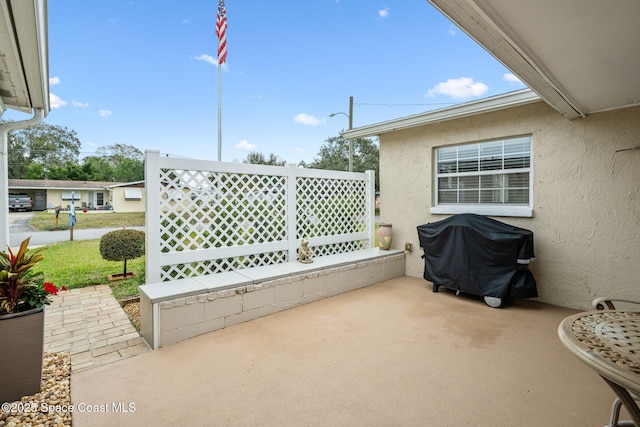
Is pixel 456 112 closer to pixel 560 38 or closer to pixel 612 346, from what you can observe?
pixel 560 38

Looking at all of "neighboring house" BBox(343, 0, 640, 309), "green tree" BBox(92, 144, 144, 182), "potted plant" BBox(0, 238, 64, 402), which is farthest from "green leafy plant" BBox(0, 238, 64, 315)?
"green tree" BBox(92, 144, 144, 182)

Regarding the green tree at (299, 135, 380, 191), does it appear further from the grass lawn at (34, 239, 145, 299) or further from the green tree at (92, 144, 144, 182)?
the green tree at (92, 144, 144, 182)

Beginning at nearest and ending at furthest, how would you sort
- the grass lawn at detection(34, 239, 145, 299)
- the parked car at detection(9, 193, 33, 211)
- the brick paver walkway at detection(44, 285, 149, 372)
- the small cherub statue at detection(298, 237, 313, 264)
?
the brick paver walkway at detection(44, 285, 149, 372) < the small cherub statue at detection(298, 237, 313, 264) < the grass lawn at detection(34, 239, 145, 299) < the parked car at detection(9, 193, 33, 211)

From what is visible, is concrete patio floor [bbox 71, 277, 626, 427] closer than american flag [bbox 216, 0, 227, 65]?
Yes

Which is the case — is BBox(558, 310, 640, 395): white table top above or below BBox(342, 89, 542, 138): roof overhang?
below

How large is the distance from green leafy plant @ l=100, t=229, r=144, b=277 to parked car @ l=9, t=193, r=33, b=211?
66.5ft

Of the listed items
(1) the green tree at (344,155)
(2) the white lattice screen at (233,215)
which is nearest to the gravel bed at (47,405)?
(2) the white lattice screen at (233,215)

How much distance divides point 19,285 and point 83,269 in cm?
501

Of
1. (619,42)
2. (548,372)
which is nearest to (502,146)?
(619,42)

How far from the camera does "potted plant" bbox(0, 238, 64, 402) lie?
2.05 metres

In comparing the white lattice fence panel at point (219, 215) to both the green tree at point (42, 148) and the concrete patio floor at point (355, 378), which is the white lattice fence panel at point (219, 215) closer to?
the concrete patio floor at point (355, 378)

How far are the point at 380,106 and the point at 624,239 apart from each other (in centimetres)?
1159

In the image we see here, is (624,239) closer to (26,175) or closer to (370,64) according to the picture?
(370,64)

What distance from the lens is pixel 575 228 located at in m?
3.94
